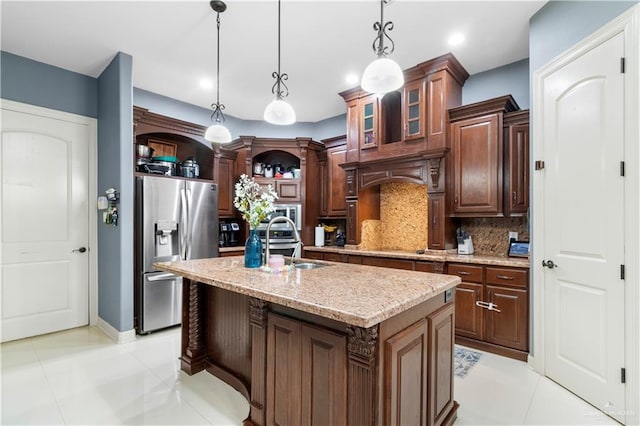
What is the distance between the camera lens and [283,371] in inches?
66.8

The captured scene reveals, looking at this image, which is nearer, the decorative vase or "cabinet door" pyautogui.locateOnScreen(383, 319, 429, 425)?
"cabinet door" pyautogui.locateOnScreen(383, 319, 429, 425)

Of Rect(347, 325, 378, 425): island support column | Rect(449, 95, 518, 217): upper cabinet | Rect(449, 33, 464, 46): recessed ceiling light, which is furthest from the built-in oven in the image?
Rect(347, 325, 378, 425): island support column

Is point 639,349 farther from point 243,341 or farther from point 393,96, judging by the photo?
point 393,96

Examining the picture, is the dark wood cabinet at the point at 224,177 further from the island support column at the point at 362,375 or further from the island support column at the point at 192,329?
the island support column at the point at 362,375

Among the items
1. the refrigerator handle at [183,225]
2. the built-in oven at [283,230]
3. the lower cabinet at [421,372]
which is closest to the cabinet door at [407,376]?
the lower cabinet at [421,372]

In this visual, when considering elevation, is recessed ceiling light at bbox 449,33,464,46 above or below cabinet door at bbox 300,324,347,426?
above

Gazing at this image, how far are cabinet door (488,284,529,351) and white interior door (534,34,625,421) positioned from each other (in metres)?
0.27

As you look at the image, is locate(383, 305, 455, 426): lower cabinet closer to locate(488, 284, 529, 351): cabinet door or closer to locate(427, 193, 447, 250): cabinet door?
locate(488, 284, 529, 351): cabinet door

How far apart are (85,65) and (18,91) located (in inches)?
28.1

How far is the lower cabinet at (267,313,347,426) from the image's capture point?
1443 millimetres

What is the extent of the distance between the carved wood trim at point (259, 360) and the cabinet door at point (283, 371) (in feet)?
0.14

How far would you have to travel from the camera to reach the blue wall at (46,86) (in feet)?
10.9

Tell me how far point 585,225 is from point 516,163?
3.74 feet

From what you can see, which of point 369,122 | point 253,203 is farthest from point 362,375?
point 369,122
